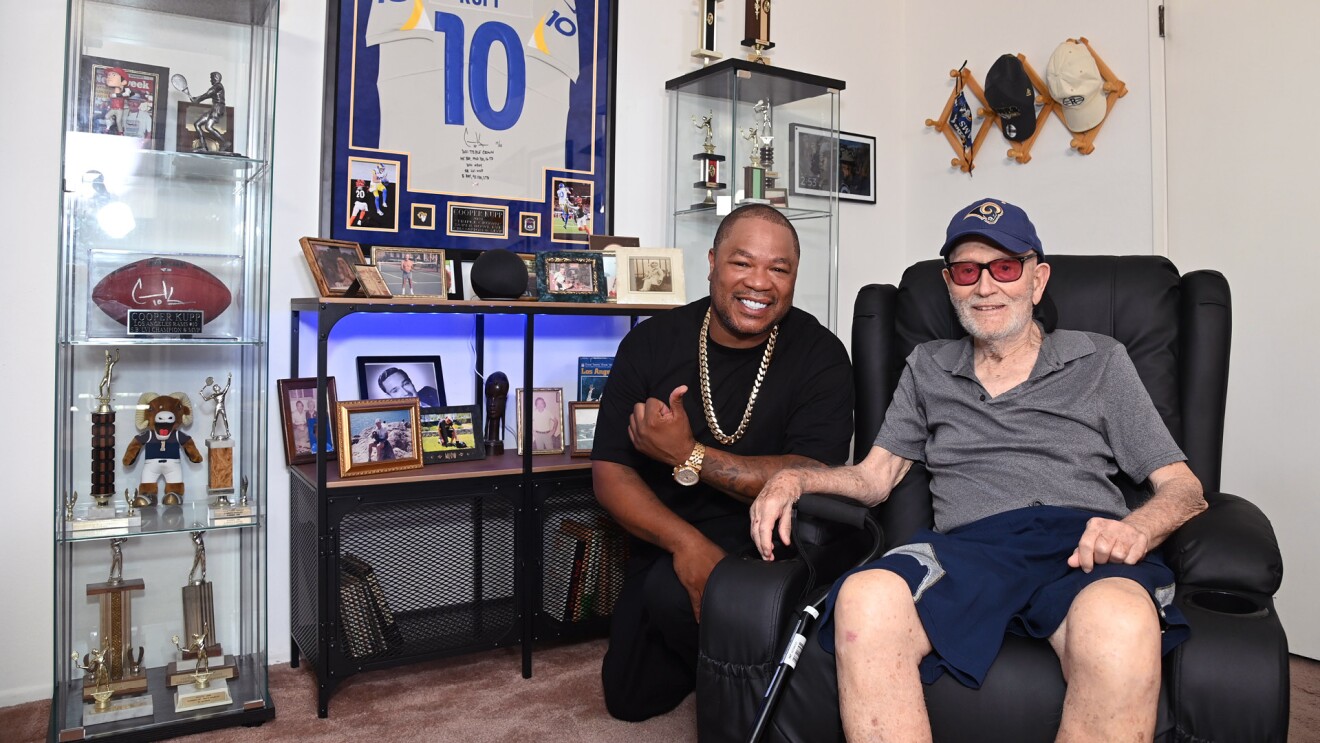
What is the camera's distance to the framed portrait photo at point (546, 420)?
3082mm

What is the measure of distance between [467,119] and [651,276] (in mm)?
770

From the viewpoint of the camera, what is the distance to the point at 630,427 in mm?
2385

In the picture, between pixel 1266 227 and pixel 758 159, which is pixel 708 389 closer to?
pixel 758 159

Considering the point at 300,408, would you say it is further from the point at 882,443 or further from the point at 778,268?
the point at 882,443

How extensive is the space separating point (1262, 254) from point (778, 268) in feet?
5.55

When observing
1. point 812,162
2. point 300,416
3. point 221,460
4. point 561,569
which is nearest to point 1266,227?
point 812,162

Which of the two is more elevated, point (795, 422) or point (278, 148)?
point (278, 148)

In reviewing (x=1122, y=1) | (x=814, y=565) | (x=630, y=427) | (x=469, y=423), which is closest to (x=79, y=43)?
(x=469, y=423)

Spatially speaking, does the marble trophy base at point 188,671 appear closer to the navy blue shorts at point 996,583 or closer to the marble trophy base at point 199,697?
the marble trophy base at point 199,697

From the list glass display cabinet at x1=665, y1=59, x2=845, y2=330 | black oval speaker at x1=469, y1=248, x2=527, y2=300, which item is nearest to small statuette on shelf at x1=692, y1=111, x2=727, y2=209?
glass display cabinet at x1=665, y1=59, x2=845, y2=330

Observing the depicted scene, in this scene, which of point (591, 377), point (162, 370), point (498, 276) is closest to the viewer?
point (162, 370)

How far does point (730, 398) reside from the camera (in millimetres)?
2463

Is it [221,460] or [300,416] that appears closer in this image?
[221,460]

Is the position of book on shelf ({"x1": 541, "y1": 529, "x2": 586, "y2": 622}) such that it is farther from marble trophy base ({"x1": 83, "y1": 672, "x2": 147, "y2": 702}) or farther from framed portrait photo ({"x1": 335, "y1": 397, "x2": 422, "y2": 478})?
marble trophy base ({"x1": 83, "y1": 672, "x2": 147, "y2": 702})
